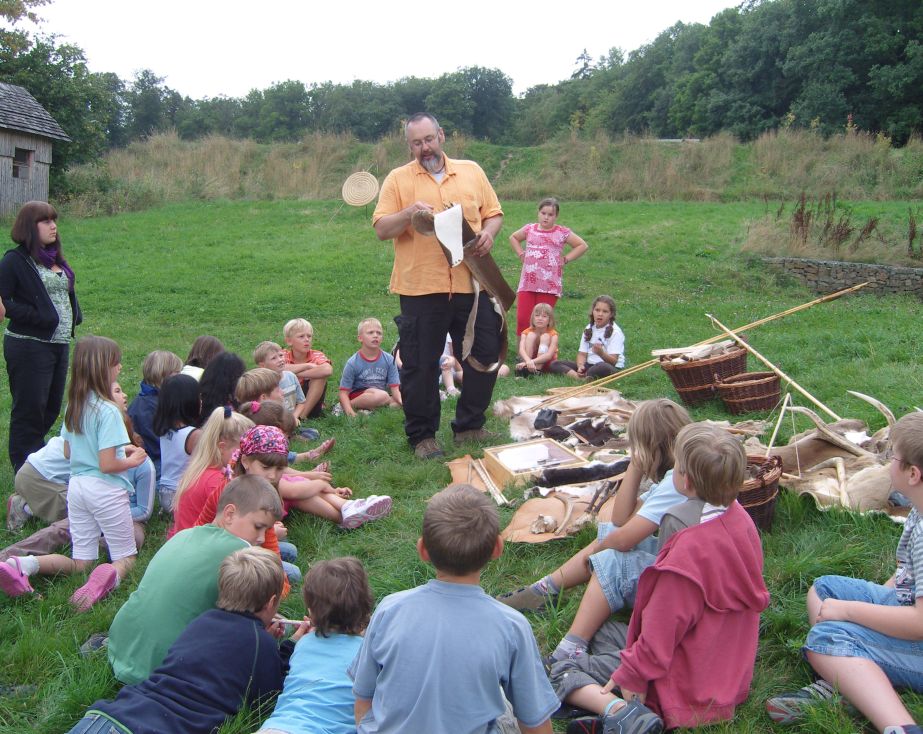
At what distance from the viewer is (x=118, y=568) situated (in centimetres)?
387

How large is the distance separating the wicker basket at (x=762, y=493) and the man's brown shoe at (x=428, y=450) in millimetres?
2201

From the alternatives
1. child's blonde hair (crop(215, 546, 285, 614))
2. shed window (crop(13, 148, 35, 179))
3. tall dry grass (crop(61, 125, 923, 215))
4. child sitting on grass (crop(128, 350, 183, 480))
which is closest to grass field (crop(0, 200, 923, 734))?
child's blonde hair (crop(215, 546, 285, 614))

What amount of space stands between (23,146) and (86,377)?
70.4 feet

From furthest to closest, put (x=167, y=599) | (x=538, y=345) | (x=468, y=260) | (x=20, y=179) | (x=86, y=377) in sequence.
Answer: (x=20, y=179)
(x=538, y=345)
(x=468, y=260)
(x=86, y=377)
(x=167, y=599)

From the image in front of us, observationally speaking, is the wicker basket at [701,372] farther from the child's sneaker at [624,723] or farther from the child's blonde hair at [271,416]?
the child's sneaker at [624,723]

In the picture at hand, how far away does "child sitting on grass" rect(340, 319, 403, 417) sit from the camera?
659 cm

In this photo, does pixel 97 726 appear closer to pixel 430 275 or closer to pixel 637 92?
pixel 430 275

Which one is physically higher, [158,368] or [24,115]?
[24,115]

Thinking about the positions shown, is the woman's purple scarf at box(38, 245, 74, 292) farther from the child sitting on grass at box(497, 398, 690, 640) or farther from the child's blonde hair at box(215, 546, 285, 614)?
the child sitting on grass at box(497, 398, 690, 640)

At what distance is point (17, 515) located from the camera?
4469 millimetres

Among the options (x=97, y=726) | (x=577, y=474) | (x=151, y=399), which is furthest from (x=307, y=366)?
(x=97, y=726)

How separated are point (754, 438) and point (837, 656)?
89.7 inches

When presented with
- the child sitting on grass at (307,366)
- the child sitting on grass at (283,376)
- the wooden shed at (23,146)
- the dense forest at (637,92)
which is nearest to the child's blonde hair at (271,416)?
the child sitting on grass at (283,376)

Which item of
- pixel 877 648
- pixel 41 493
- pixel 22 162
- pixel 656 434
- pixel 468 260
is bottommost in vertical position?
pixel 41 493
